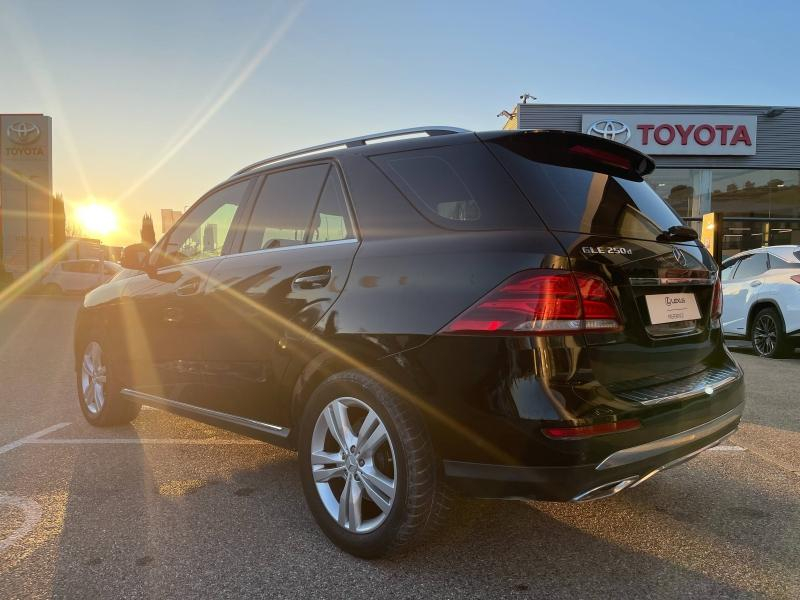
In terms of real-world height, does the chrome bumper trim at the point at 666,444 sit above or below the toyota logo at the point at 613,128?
below

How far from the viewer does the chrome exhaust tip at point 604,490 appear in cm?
217

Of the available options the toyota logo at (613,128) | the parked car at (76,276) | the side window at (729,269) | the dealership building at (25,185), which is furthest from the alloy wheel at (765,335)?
the dealership building at (25,185)

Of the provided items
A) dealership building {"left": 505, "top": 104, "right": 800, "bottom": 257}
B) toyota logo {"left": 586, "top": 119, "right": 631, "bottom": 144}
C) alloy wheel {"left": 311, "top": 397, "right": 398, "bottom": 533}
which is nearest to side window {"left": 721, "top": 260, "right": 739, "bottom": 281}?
alloy wheel {"left": 311, "top": 397, "right": 398, "bottom": 533}

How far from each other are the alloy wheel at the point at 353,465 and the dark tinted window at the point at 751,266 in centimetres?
817

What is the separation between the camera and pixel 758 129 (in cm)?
2036

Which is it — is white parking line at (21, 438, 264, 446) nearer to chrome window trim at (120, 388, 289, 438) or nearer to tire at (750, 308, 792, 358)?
chrome window trim at (120, 388, 289, 438)

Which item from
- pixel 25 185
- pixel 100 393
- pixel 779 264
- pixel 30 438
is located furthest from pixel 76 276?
pixel 779 264

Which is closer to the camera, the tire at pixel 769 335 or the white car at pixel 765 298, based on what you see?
the white car at pixel 765 298

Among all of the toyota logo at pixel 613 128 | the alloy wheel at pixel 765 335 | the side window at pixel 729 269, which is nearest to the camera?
the alloy wheel at pixel 765 335

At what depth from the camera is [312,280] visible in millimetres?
2887

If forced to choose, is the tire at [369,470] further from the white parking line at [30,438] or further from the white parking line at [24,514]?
the white parking line at [30,438]

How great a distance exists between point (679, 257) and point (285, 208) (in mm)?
1968

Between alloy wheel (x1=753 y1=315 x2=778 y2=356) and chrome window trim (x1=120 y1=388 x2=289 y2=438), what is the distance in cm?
775

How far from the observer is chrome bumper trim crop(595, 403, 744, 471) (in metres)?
2.19
